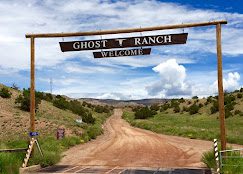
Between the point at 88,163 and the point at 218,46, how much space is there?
8717mm

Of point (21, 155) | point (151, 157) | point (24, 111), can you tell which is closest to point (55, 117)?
point (24, 111)

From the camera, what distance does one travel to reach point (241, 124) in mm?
44906

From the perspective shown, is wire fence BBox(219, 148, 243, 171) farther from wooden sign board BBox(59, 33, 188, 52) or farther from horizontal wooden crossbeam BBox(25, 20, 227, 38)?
horizontal wooden crossbeam BBox(25, 20, 227, 38)

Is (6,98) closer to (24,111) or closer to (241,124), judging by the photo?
(24,111)

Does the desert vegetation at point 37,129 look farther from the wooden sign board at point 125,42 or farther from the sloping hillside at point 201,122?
the sloping hillside at point 201,122

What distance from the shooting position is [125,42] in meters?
17.1

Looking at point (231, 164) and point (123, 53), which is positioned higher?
point (123, 53)

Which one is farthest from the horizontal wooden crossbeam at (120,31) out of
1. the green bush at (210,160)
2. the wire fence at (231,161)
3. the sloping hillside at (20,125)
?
the sloping hillside at (20,125)

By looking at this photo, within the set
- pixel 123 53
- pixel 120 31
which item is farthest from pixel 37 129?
pixel 120 31

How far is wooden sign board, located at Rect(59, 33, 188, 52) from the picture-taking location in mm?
16672

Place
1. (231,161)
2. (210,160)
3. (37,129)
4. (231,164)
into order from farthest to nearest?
1. (37,129)
2. (210,160)
3. (231,161)
4. (231,164)

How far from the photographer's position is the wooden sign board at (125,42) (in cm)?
1667

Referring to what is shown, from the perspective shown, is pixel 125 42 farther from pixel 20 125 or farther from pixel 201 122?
pixel 201 122

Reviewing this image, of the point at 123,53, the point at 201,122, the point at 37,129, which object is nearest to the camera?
the point at 123,53
